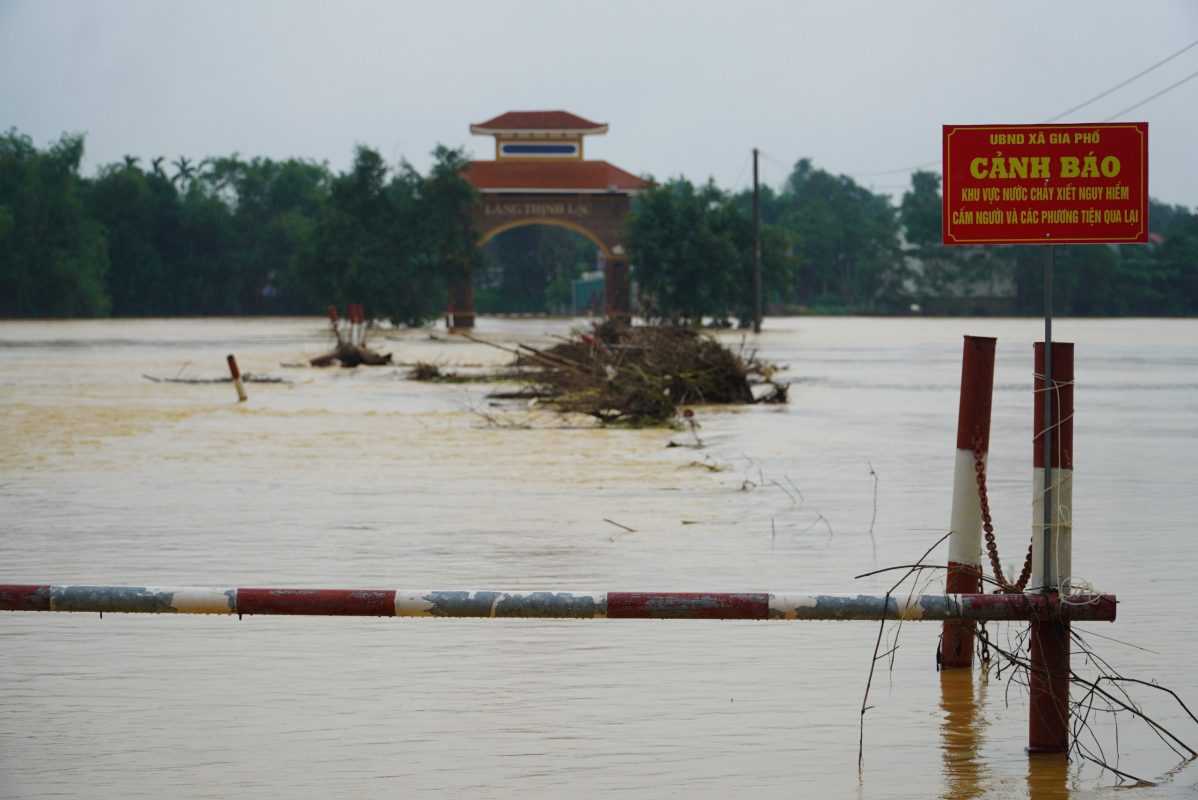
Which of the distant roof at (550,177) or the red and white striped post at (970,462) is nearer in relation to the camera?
the red and white striped post at (970,462)

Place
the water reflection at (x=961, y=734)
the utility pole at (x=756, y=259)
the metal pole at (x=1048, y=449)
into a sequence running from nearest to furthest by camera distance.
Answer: the water reflection at (x=961, y=734) < the metal pole at (x=1048, y=449) < the utility pole at (x=756, y=259)

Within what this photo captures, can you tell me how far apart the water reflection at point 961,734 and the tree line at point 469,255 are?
6942cm

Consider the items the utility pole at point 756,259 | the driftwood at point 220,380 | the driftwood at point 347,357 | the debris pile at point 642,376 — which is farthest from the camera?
the utility pole at point 756,259

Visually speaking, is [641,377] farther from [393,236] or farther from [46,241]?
[46,241]

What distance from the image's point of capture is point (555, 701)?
708 centimetres

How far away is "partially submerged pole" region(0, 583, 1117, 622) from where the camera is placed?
5535 mm

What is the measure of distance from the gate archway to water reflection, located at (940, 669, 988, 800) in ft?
222

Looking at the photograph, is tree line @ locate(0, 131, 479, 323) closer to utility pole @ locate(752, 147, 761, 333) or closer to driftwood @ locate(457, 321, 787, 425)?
utility pole @ locate(752, 147, 761, 333)

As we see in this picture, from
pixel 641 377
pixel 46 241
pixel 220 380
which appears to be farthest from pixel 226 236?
pixel 641 377

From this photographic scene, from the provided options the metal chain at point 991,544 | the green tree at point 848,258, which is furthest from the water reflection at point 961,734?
the green tree at point 848,258

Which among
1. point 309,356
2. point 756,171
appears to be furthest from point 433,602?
point 756,171

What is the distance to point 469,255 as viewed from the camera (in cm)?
7612

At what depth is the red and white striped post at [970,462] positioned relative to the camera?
6.95 meters

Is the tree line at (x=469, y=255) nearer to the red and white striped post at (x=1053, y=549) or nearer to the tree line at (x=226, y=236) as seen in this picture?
the tree line at (x=226, y=236)
